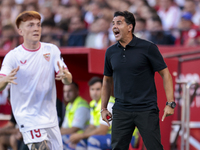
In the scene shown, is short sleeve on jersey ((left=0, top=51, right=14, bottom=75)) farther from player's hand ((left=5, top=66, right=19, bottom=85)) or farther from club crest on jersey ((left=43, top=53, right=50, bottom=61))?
club crest on jersey ((left=43, top=53, right=50, bottom=61))

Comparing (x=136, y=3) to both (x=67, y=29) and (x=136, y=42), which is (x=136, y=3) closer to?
(x=67, y=29)

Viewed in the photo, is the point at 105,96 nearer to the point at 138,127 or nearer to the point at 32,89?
the point at 138,127

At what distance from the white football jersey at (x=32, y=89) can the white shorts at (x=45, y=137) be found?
60 mm

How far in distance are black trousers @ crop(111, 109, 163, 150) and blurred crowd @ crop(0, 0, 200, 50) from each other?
504 cm

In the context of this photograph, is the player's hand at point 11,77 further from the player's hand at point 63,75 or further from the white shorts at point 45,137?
the white shorts at point 45,137

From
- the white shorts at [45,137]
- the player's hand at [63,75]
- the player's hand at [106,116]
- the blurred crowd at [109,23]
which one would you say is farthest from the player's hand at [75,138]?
the blurred crowd at [109,23]

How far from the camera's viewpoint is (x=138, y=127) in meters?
4.21

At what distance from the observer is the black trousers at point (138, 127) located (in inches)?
162

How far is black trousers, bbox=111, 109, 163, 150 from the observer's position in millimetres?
4125

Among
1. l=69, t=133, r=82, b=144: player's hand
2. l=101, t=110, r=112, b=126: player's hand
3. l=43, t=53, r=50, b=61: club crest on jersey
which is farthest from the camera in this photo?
l=69, t=133, r=82, b=144: player's hand

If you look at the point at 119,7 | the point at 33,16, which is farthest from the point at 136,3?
the point at 33,16

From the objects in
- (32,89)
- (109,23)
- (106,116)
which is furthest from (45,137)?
(109,23)

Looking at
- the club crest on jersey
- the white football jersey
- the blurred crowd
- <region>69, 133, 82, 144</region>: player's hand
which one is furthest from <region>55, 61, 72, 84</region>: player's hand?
the blurred crowd

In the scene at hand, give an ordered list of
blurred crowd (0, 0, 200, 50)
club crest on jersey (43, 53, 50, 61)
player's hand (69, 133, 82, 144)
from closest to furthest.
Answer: club crest on jersey (43, 53, 50, 61) → player's hand (69, 133, 82, 144) → blurred crowd (0, 0, 200, 50)
